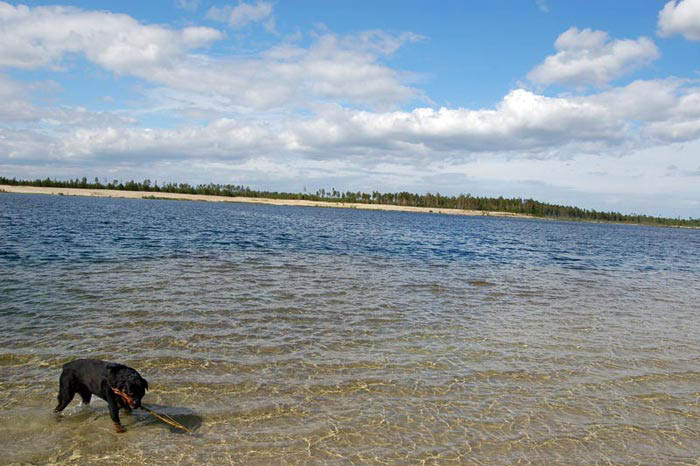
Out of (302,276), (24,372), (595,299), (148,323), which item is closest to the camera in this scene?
(24,372)

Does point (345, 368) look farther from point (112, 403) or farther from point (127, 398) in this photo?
point (112, 403)

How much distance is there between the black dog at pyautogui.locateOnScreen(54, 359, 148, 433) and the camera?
6758mm

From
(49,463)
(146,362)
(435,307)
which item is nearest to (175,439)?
(49,463)

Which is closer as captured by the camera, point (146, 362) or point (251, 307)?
point (146, 362)

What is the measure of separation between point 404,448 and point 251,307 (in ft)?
30.3

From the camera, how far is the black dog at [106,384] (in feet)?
22.2

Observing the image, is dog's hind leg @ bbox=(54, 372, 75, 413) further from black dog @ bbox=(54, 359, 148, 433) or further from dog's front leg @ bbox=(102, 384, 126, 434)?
dog's front leg @ bbox=(102, 384, 126, 434)

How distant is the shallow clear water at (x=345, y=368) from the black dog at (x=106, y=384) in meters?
0.45

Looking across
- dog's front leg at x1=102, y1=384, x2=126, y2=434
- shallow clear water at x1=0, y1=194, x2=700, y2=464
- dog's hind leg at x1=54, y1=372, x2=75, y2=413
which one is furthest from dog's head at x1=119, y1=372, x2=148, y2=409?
dog's hind leg at x1=54, y1=372, x2=75, y2=413

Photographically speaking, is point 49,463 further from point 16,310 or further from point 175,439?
point 16,310

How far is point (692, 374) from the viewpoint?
1072cm

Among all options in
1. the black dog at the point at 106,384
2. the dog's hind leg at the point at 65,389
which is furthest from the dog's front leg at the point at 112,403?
the dog's hind leg at the point at 65,389

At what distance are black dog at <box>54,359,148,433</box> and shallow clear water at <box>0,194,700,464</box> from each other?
0.45 metres

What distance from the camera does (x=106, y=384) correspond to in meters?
6.88
